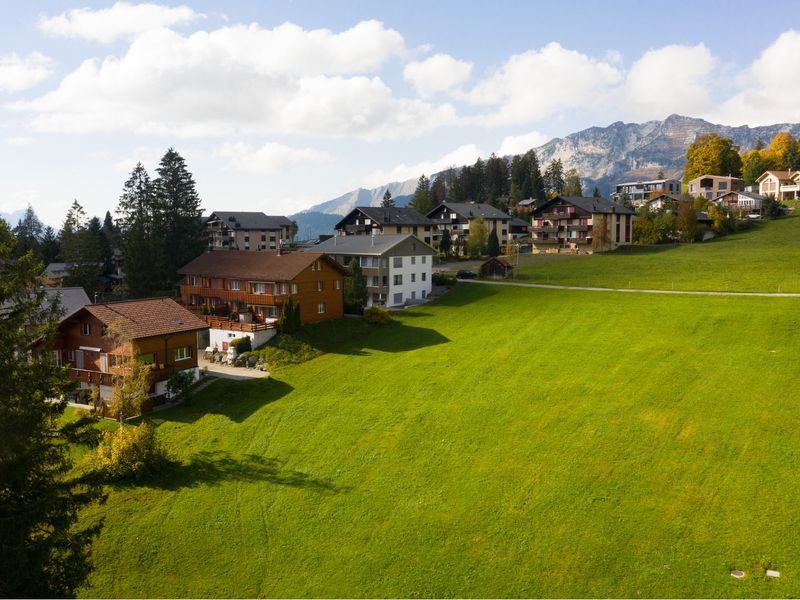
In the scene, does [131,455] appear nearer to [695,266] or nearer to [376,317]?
[376,317]

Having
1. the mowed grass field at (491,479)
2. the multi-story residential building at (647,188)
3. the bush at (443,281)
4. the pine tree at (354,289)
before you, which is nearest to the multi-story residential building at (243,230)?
the bush at (443,281)

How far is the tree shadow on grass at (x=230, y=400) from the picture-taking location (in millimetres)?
40312

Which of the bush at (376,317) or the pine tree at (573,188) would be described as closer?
the bush at (376,317)

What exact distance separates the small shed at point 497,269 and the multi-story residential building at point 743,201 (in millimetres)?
61088

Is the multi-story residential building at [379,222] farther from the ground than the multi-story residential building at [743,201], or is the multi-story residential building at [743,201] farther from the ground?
the multi-story residential building at [743,201]

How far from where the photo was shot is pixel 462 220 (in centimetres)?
11712

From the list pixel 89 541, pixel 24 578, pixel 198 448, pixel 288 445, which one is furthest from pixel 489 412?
pixel 24 578

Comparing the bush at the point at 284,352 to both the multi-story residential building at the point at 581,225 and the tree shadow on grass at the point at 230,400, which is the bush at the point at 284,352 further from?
the multi-story residential building at the point at 581,225

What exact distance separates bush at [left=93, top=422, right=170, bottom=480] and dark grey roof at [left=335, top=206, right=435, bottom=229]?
214 ft

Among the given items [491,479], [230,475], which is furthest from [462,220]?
[491,479]

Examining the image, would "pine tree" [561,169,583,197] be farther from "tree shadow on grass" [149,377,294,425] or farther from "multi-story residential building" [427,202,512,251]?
"tree shadow on grass" [149,377,294,425]

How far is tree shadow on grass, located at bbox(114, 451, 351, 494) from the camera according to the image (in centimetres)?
3019

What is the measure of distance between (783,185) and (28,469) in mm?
155523

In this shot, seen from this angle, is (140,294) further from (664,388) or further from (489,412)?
(664,388)
